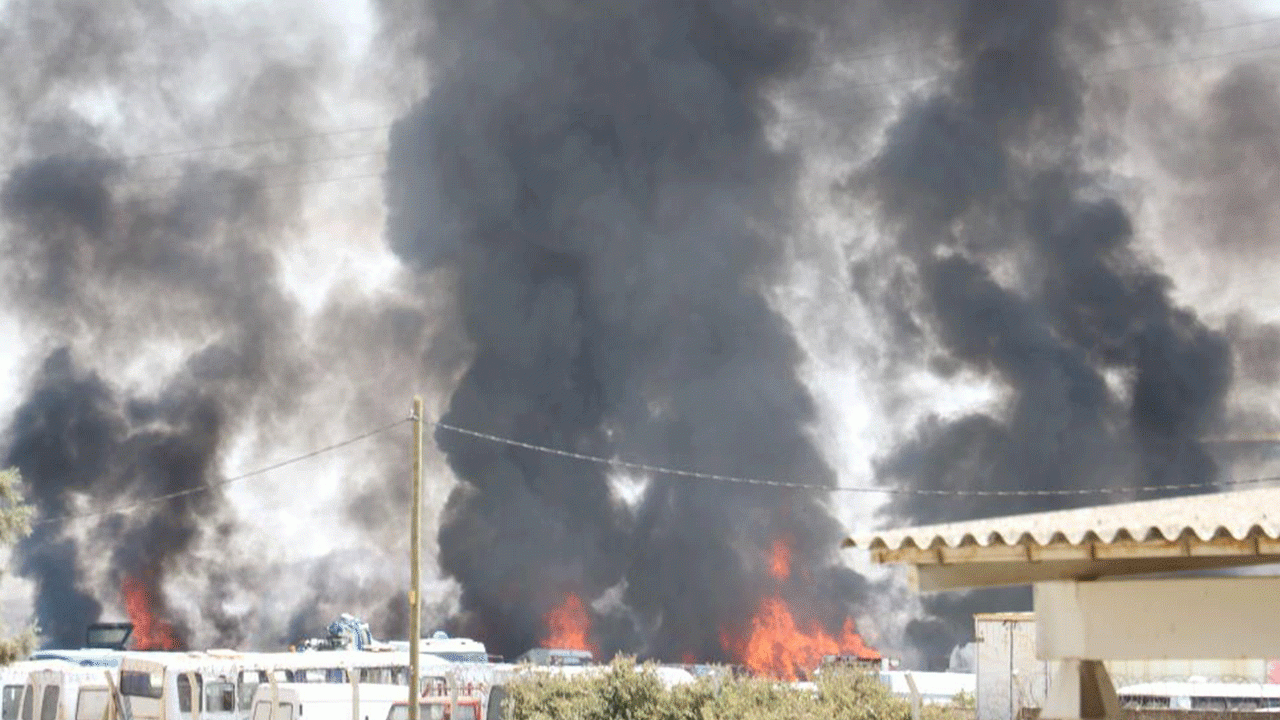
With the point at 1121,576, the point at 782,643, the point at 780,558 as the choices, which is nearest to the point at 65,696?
the point at 1121,576

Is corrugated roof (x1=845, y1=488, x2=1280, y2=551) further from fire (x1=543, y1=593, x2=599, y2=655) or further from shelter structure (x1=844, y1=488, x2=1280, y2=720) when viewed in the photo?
fire (x1=543, y1=593, x2=599, y2=655)

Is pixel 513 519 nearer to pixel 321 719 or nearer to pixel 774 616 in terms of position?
pixel 774 616

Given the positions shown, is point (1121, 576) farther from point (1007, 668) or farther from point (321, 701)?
point (321, 701)

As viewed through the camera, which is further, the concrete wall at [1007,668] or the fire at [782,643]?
the fire at [782,643]

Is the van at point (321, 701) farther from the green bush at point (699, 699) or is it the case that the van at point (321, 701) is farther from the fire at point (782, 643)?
the fire at point (782, 643)

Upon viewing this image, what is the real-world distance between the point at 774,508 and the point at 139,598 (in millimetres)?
33665

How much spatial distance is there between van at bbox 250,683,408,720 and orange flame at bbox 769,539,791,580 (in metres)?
48.8

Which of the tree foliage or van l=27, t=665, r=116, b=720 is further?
van l=27, t=665, r=116, b=720

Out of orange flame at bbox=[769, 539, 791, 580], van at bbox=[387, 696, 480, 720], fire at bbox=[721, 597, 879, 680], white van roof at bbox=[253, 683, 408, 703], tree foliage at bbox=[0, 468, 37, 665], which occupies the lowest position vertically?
van at bbox=[387, 696, 480, 720]

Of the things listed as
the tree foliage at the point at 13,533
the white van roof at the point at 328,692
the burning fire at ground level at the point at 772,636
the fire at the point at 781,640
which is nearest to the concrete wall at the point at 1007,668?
the white van roof at the point at 328,692

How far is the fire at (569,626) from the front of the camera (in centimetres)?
8319

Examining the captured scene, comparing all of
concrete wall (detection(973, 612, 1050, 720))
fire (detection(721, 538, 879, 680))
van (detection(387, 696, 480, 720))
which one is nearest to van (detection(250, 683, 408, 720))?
van (detection(387, 696, 480, 720))

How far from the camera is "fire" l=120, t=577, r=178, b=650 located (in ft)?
286

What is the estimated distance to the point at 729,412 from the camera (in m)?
86.7
